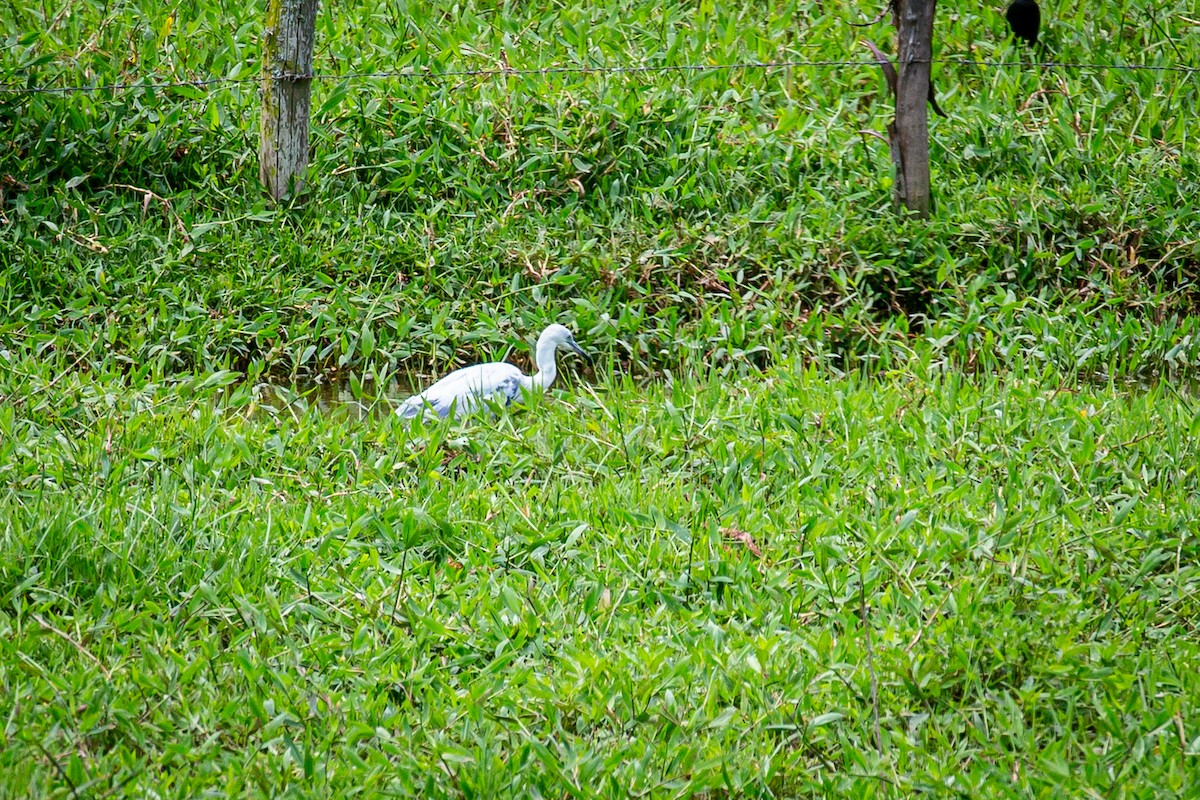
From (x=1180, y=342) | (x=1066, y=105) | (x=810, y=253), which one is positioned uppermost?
(x=1066, y=105)

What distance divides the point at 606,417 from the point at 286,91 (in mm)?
2592

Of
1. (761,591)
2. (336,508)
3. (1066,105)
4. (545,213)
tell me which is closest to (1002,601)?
(761,591)

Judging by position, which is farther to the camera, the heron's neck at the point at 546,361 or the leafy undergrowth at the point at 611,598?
the heron's neck at the point at 546,361

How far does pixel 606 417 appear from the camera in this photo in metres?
4.32

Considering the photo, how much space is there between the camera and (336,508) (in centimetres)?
363

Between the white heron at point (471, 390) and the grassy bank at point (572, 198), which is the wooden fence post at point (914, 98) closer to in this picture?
the grassy bank at point (572, 198)

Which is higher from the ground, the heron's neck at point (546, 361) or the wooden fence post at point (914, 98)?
the wooden fence post at point (914, 98)

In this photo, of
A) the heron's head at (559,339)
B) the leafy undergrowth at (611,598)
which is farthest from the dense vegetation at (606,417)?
the heron's head at (559,339)

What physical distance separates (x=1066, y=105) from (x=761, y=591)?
453cm

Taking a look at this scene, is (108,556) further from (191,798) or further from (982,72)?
(982,72)

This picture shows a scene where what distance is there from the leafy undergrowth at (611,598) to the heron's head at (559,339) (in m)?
0.68

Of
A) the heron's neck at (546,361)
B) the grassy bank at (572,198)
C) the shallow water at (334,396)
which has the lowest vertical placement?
the shallow water at (334,396)

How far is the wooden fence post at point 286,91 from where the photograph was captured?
5.69 m

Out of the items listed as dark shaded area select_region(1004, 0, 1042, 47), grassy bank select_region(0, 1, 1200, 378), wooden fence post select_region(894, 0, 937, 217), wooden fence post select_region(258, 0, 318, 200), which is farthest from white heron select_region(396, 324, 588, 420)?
dark shaded area select_region(1004, 0, 1042, 47)
